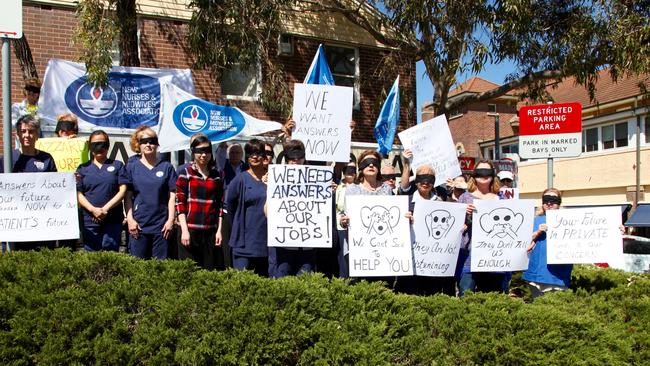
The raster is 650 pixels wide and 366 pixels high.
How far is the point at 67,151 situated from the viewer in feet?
21.7

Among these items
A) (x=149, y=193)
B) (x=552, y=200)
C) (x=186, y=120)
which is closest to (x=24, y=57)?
(x=186, y=120)

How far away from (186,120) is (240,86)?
5657 millimetres

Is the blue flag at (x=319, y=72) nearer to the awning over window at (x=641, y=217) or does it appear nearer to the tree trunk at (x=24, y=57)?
the tree trunk at (x=24, y=57)

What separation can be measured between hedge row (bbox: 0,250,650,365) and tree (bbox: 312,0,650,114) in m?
6.83

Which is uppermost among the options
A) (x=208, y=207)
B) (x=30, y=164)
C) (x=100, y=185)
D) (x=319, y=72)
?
(x=319, y=72)

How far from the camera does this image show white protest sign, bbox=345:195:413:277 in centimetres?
554

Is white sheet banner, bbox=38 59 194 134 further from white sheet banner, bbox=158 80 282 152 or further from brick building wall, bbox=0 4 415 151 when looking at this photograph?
brick building wall, bbox=0 4 415 151

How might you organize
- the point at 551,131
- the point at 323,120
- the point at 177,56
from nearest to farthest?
1. the point at 323,120
2. the point at 551,131
3. the point at 177,56

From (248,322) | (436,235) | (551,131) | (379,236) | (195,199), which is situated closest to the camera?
(248,322)

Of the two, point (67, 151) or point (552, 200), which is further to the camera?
point (67, 151)

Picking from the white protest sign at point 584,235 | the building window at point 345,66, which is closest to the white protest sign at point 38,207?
the white protest sign at point 584,235

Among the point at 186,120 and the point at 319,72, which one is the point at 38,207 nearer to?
the point at 186,120

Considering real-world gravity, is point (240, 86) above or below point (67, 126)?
above

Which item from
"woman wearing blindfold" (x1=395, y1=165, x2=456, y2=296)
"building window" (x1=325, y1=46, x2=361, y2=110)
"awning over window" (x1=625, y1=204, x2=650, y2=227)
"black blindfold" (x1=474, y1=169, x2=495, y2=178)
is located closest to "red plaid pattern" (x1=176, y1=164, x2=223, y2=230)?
"woman wearing blindfold" (x1=395, y1=165, x2=456, y2=296)
